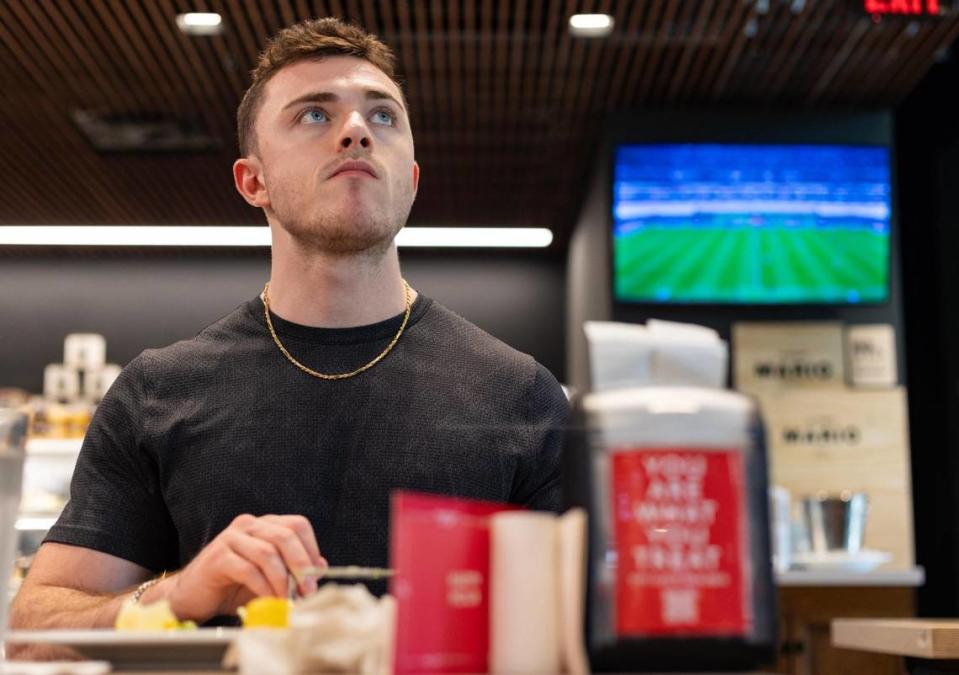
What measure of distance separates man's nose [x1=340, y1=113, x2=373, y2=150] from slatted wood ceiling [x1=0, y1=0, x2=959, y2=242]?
2.98 m

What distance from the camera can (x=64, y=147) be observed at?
18.9 feet

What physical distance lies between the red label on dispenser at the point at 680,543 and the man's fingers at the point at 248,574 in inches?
16.3

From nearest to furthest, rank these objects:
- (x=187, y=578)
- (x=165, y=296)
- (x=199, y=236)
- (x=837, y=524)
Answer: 1. (x=187, y=578)
2. (x=837, y=524)
3. (x=199, y=236)
4. (x=165, y=296)

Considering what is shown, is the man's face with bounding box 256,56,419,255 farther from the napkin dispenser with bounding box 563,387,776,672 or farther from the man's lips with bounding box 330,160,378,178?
the napkin dispenser with bounding box 563,387,776,672

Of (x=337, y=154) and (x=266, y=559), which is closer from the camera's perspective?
(x=266, y=559)

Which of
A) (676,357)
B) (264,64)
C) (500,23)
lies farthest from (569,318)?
(676,357)

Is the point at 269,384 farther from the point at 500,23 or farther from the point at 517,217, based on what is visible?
the point at 517,217

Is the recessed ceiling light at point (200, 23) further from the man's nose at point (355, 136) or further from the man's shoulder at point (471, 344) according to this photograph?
the man's nose at point (355, 136)

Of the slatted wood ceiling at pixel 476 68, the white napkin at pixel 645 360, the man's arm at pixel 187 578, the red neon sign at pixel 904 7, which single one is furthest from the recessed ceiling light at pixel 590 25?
the white napkin at pixel 645 360

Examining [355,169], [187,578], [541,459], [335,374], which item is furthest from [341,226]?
[187,578]

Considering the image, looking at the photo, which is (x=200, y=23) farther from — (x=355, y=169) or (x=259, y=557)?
(x=259, y=557)

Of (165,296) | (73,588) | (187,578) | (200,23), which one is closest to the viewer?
(187,578)

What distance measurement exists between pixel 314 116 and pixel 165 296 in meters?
6.58

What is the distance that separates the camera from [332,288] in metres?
1.63
